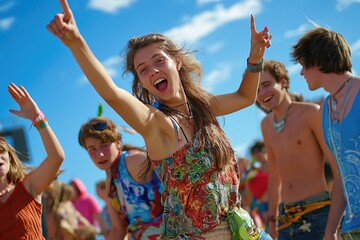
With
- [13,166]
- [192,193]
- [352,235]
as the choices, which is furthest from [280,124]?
[192,193]

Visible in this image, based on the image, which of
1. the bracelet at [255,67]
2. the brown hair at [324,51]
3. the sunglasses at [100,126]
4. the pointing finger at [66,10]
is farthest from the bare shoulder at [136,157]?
the pointing finger at [66,10]

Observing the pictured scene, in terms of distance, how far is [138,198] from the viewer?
5.46 m

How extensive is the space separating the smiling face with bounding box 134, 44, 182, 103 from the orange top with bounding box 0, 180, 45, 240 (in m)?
1.54

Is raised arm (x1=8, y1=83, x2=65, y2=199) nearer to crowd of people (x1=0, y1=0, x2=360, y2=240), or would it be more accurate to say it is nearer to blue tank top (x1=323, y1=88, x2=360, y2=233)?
crowd of people (x1=0, y1=0, x2=360, y2=240)

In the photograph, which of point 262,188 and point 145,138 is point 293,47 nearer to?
point 145,138

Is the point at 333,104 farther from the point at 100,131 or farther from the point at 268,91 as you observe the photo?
the point at 100,131

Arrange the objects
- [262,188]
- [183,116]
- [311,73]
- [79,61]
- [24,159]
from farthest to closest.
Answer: [262,188]
[24,159]
[311,73]
[183,116]
[79,61]

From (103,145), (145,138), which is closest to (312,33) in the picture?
(145,138)

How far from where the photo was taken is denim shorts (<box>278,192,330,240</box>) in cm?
539

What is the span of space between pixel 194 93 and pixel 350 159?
3.63 ft

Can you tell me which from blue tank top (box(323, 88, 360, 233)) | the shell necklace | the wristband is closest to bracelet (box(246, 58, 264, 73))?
blue tank top (box(323, 88, 360, 233))

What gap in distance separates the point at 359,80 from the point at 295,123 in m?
1.65

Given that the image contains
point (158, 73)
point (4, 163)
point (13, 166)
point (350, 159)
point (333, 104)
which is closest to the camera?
point (158, 73)

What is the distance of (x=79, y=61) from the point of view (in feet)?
9.13
